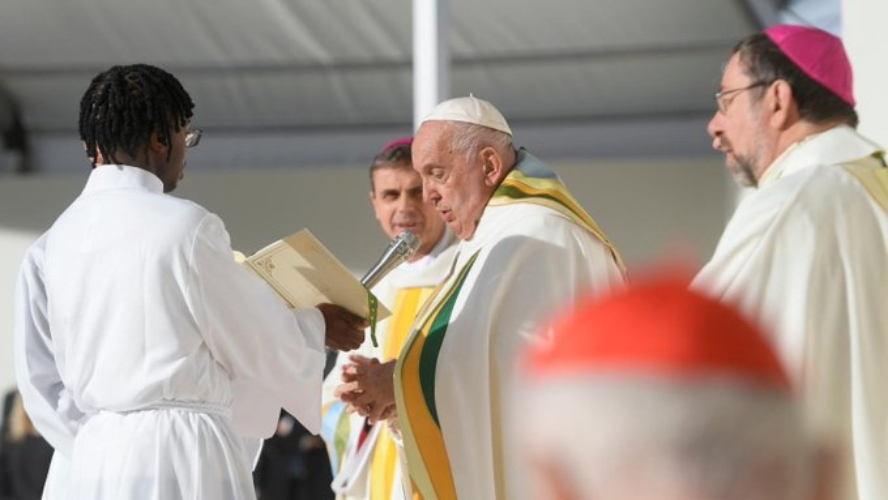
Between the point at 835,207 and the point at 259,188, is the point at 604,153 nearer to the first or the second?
the point at 259,188

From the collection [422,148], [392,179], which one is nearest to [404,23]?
[392,179]

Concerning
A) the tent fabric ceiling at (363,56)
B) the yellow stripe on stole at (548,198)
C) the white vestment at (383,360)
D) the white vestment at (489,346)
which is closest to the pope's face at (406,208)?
the white vestment at (383,360)

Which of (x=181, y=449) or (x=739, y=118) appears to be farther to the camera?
(x=181, y=449)

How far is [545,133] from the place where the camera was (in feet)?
43.8

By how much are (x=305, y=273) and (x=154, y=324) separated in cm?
61

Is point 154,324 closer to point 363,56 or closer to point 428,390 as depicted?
point 428,390

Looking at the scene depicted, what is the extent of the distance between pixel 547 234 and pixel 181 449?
114cm

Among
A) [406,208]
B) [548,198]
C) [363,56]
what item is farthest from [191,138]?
[363,56]

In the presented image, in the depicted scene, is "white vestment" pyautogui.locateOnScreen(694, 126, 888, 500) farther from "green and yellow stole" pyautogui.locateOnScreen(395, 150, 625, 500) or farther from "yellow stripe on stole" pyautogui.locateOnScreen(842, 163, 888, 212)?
"green and yellow stole" pyautogui.locateOnScreen(395, 150, 625, 500)

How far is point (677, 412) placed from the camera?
1.27m

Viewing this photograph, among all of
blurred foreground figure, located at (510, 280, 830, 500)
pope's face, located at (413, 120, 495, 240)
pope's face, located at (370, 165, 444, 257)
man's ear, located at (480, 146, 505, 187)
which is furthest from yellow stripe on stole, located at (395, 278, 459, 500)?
blurred foreground figure, located at (510, 280, 830, 500)

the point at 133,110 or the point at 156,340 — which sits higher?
the point at 133,110

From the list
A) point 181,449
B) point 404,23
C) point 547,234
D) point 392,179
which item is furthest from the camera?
point 404,23

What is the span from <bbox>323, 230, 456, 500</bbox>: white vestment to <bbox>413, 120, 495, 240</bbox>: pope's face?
1334 mm
